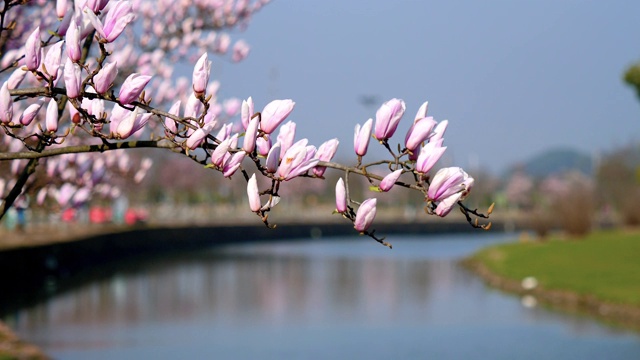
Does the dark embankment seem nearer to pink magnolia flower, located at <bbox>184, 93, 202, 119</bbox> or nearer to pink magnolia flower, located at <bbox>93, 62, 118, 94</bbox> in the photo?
pink magnolia flower, located at <bbox>184, 93, 202, 119</bbox>

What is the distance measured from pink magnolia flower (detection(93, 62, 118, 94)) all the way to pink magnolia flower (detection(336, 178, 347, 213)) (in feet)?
2.43

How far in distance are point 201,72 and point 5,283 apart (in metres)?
23.0

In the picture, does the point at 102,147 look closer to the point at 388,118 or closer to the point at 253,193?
the point at 253,193

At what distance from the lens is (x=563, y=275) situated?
2847 cm

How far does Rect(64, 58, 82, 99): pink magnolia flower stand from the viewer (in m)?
3.20

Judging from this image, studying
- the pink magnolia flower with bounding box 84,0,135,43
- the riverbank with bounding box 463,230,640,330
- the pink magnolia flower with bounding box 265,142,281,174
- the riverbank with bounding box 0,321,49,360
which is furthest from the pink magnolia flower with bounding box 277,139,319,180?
the riverbank with bounding box 463,230,640,330

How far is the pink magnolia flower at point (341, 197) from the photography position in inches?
131

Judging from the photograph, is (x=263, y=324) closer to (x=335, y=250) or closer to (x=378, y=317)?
(x=378, y=317)

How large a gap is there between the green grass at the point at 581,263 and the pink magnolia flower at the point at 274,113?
802 inches

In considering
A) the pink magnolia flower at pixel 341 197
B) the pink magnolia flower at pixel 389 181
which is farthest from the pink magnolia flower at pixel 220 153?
the pink magnolia flower at pixel 389 181

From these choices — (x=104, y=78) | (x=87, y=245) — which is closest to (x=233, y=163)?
(x=104, y=78)

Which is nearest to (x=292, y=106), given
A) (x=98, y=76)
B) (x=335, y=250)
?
(x=98, y=76)

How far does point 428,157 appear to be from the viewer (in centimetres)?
323

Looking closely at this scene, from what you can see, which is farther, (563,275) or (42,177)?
(563,275)
